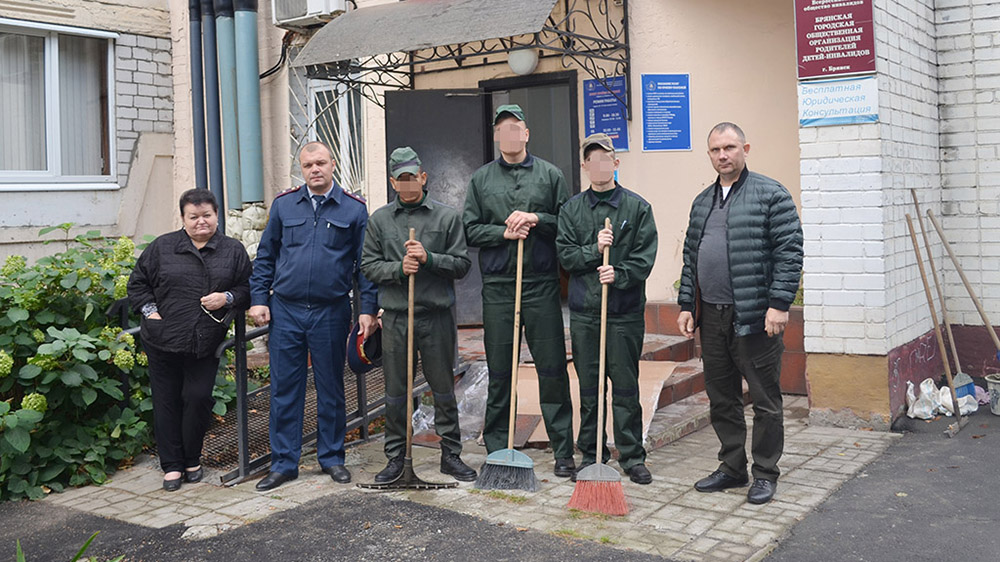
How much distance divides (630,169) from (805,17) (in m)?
2.34

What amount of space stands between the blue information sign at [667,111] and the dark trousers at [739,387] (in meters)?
3.27

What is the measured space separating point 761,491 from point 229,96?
7.53 m

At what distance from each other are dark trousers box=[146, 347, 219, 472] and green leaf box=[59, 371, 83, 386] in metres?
0.45

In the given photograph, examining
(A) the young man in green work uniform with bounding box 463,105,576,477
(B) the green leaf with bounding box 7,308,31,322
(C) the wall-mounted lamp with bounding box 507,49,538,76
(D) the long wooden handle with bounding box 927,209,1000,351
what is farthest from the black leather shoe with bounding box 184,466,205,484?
(D) the long wooden handle with bounding box 927,209,1000,351

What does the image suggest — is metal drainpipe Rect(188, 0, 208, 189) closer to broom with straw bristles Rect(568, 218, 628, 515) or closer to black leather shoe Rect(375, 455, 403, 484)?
black leather shoe Rect(375, 455, 403, 484)

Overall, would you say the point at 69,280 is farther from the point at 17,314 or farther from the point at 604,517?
the point at 604,517

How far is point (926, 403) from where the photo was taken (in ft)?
20.9

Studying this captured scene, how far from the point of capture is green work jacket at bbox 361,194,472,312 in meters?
5.25

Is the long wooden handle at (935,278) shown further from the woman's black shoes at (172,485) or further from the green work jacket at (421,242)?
the woman's black shoes at (172,485)

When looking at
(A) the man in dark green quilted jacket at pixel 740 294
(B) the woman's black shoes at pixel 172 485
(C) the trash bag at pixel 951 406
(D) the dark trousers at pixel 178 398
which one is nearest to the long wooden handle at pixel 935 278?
(C) the trash bag at pixel 951 406

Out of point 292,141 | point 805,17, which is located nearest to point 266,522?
point 805,17

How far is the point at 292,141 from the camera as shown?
10.3m

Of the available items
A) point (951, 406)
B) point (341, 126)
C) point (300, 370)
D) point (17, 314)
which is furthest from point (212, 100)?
point (951, 406)

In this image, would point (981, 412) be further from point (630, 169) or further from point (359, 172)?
point (359, 172)
